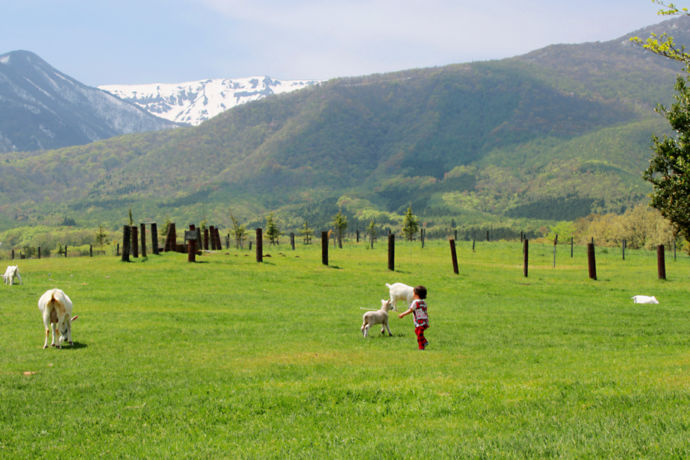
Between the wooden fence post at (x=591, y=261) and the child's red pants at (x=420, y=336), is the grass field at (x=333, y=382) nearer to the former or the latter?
the child's red pants at (x=420, y=336)

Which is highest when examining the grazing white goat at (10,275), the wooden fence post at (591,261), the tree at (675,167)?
the tree at (675,167)

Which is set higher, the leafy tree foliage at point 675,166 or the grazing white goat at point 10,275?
the leafy tree foliage at point 675,166

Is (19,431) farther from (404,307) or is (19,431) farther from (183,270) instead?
(183,270)

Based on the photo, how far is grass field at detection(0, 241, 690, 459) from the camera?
9.13 meters

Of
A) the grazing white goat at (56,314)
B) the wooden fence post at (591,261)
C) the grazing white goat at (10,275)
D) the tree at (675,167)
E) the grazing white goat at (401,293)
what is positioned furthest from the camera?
the wooden fence post at (591,261)

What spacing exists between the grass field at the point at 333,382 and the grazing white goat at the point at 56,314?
0.65 metres

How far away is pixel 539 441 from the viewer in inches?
342

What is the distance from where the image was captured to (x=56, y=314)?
58.3ft

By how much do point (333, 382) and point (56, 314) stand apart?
9.87 m

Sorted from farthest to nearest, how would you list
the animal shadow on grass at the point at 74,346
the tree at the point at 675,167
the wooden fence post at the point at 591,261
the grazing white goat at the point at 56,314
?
the wooden fence post at the point at 591,261 < the tree at the point at 675,167 < the animal shadow on grass at the point at 74,346 < the grazing white goat at the point at 56,314

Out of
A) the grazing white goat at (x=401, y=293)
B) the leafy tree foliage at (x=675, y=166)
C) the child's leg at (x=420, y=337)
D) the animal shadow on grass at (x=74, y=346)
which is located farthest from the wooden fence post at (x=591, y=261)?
the animal shadow on grass at (x=74, y=346)

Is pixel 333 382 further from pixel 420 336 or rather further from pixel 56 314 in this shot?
pixel 56 314

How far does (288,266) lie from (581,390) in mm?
40819

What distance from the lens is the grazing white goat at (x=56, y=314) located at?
1747 centimetres
